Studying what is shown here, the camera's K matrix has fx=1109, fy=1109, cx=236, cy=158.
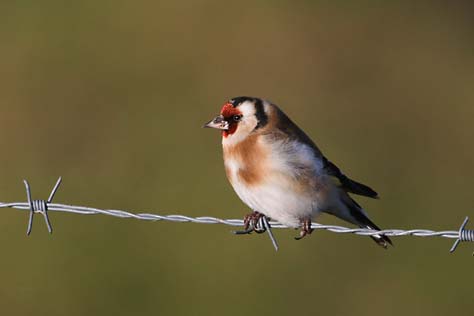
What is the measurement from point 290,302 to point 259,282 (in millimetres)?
435

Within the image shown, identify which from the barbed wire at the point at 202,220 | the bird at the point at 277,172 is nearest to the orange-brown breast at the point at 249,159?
the bird at the point at 277,172

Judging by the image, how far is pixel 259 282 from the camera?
369 inches


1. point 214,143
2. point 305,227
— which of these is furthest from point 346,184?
point 214,143

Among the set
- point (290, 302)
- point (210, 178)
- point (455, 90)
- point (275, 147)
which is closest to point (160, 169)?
point (210, 178)

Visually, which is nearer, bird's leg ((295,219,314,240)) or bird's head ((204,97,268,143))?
bird's leg ((295,219,314,240))

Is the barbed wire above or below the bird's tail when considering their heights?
above

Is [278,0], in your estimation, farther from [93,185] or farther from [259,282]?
[259,282]

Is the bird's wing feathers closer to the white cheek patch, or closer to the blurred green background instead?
the white cheek patch

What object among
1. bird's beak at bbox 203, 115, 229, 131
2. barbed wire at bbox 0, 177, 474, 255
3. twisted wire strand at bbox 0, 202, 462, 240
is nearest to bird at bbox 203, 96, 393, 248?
bird's beak at bbox 203, 115, 229, 131

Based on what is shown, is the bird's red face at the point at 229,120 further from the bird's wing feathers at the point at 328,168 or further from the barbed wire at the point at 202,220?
the barbed wire at the point at 202,220

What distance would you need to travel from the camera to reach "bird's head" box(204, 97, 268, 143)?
6.27 metres

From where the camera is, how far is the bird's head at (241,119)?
20.6 ft

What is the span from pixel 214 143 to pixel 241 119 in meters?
5.06

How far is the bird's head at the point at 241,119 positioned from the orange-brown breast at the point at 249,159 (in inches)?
3.0
